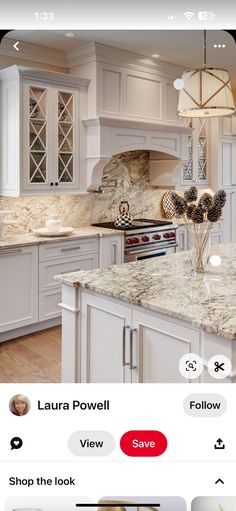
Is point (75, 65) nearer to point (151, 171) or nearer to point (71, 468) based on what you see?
point (151, 171)

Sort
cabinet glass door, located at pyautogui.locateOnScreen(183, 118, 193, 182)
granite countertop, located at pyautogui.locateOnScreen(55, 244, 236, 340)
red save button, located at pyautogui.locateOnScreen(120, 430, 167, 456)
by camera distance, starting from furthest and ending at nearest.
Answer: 1. cabinet glass door, located at pyautogui.locateOnScreen(183, 118, 193, 182)
2. granite countertop, located at pyautogui.locateOnScreen(55, 244, 236, 340)
3. red save button, located at pyautogui.locateOnScreen(120, 430, 167, 456)

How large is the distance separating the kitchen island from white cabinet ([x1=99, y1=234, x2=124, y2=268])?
4.21ft

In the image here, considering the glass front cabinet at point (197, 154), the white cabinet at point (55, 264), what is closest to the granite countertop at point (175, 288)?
the glass front cabinet at point (197, 154)

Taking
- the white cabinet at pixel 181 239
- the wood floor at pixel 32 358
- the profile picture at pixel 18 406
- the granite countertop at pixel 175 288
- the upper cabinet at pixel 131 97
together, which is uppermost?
the upper cabinet at pixel 131 97

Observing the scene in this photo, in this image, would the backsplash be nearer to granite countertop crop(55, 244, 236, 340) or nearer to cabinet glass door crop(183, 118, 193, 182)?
cabinet glass door crop(183, 118, 193, 182)

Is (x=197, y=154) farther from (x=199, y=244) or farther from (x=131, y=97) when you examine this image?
(x=199, y=244)

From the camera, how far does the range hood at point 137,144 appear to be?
301 centimetres

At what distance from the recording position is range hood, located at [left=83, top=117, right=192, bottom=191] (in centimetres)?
301

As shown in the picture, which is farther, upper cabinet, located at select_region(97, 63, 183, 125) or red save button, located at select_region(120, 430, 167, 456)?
upper cabinet, located at select_region(97, 63, 183, 125)

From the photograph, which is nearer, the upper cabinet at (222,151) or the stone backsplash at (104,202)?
the upper cabinet at (222,151)

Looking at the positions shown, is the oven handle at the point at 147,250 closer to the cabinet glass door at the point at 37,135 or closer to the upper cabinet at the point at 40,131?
the upper cabinet at the point at 40,131

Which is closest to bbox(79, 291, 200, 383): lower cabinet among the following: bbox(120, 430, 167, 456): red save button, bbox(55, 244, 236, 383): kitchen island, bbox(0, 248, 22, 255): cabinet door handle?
bbox(55, 244, 236, 383): kitchen island

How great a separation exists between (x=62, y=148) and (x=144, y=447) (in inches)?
105

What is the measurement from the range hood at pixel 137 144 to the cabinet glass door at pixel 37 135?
360 millimetres
